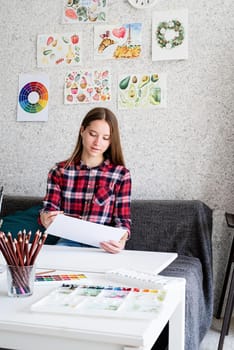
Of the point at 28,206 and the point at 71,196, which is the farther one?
the point at 28,206

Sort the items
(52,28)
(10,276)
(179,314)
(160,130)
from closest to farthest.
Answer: (10,276) → (179,314) → (160,130) → (52,28)

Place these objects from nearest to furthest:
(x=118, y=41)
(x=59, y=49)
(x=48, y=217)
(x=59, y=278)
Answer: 1. (x=59, y=278)
2. (x=48, y=217)
3. (x=118, y=41)
4. (x=59, y=49)

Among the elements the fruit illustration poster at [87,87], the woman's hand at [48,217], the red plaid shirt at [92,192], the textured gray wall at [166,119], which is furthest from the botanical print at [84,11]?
the woman's hand at [48,217]

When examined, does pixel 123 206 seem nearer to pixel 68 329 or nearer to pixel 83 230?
pixel 83 230

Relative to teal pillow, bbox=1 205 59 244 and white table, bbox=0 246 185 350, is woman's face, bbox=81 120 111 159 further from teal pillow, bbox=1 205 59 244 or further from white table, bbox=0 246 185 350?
white table, bbox=0 246 185 350

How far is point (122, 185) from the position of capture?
78.6 inches

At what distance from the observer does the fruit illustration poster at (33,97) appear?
8.96ft

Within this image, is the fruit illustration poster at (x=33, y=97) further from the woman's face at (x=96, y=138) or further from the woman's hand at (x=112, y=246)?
the woman's hand at (x=112, y=246)

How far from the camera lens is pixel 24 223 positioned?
2.30 m

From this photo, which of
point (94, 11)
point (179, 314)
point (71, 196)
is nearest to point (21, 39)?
point (94, 11)

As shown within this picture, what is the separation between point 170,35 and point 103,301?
1.87 metres

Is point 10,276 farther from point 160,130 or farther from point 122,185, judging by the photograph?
point 160,130

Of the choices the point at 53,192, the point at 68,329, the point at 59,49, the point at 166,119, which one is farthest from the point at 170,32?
the point at 68,329

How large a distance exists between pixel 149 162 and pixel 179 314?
1.37m
